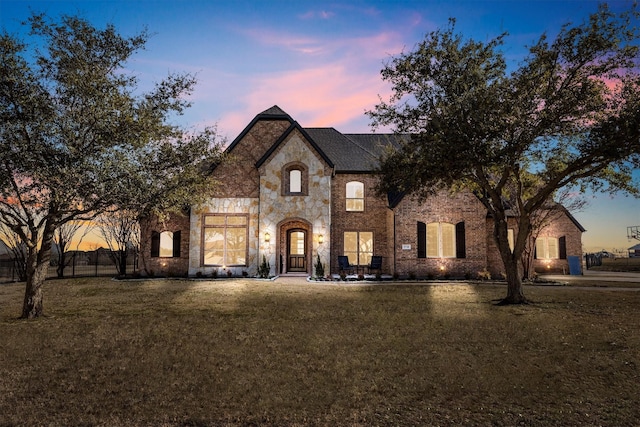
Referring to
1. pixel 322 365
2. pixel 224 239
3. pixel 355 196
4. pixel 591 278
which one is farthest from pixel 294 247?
pixel 322 365

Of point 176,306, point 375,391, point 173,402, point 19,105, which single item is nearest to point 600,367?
point 375,391

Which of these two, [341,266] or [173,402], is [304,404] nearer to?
[173,402]

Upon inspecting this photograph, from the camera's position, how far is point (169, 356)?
7.06 meters

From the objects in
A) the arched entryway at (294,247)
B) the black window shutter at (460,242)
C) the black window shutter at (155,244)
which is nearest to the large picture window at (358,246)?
the arched entryway at (294,247)

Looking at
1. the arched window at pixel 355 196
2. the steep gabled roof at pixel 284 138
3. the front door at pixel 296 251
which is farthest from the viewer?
the front door at pixel 296 251

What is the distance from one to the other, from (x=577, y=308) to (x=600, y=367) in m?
6.67

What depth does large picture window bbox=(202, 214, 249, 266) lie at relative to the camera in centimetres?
2334

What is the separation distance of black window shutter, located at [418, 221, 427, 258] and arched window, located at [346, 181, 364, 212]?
3.69 meters

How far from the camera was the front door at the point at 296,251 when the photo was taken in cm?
2531

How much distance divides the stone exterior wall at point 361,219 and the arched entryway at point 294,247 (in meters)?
1.80

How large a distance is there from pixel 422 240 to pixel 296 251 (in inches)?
308

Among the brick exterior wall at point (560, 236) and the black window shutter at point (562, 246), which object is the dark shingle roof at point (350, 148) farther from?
the black window shutter at point (562, 246)

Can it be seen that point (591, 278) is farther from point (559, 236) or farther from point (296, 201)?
point (296, 201)

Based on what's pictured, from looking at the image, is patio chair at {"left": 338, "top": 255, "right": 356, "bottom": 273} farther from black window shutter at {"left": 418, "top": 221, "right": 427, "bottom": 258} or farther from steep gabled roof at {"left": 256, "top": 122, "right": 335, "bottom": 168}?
steep gabled roof at {"left": 256, "top": 122, "right": 335, "bottom": 168}
